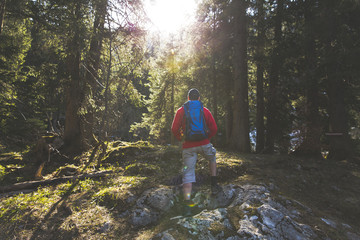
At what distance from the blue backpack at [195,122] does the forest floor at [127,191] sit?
4.76 feet

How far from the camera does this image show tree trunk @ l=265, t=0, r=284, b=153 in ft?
30.1

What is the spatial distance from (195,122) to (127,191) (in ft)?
7.21

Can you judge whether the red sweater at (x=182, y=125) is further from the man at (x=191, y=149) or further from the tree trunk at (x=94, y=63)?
the tree trunk at (x=94, y=63)

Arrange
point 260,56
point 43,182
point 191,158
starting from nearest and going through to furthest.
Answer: point 191,158 < point 43,182 < point 260,56

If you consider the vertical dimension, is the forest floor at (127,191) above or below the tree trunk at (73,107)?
below

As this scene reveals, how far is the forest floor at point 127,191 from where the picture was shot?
3418 millimetres

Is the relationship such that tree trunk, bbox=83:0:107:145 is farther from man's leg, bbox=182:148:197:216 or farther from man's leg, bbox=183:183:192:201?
man's leg, bbox=183:183:192:201

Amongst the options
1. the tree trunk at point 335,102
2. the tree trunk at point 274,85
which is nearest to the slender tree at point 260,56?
the tree trunk at point 274,85

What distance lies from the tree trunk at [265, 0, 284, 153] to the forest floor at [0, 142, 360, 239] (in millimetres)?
3193

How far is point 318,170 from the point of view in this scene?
6422 mm

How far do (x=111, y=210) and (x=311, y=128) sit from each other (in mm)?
8285

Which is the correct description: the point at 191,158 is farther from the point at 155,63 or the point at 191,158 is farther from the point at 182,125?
the point at 155,63

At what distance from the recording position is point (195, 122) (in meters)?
4.19

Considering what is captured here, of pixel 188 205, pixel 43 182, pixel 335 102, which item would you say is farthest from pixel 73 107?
pixel 335 102
